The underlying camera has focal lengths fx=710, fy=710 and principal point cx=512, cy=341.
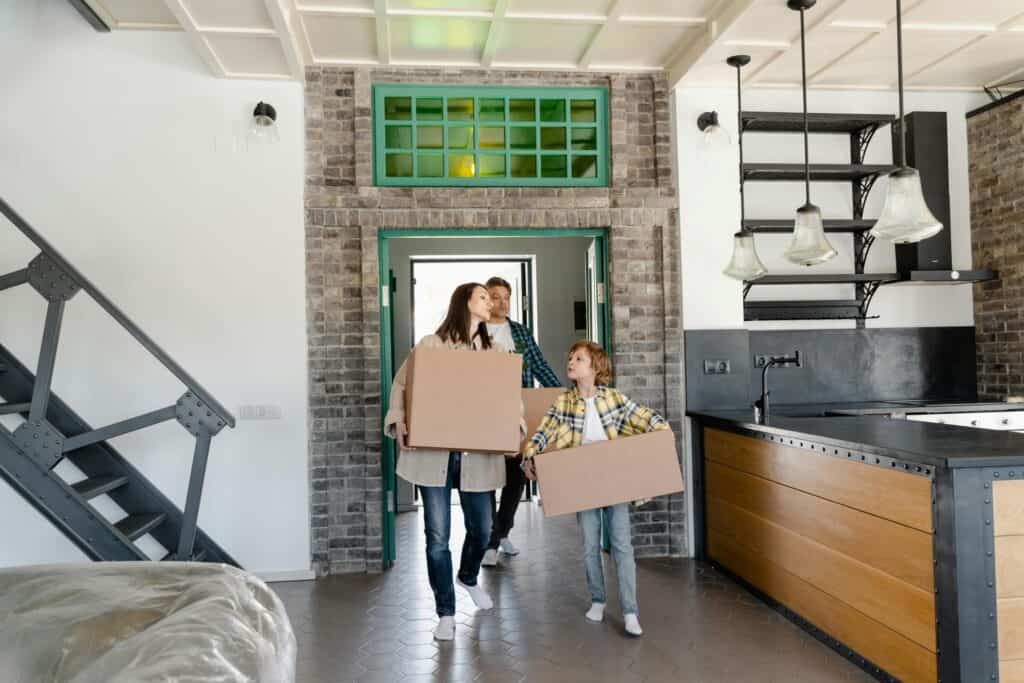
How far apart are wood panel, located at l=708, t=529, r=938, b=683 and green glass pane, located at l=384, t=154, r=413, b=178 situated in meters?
2.98

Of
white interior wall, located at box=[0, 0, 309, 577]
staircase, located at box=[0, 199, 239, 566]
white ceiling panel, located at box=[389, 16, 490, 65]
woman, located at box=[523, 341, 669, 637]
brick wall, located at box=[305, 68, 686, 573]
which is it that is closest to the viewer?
staircase, located at box=[0, 199, 239, 566]

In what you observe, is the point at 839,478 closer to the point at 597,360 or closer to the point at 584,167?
the point at 597,360

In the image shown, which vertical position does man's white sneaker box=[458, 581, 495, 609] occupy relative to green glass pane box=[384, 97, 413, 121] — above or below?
below

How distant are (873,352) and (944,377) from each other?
0.59m

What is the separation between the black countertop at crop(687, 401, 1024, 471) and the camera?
234cm

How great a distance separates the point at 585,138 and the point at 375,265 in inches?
64.0

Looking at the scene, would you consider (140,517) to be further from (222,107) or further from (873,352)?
(873,352)

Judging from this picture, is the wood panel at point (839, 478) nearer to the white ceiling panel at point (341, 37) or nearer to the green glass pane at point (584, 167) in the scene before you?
the green glass pane at point (584, 167)

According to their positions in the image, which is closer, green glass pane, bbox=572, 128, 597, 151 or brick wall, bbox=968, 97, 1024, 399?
green glass pane, bbox=572, 128, 597, 151

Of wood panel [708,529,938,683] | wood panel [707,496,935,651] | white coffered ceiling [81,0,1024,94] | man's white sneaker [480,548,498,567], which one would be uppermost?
white coffered ceiling [81,0,1024,94]

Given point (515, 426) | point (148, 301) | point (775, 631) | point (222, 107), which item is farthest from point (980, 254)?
point (148, 301)

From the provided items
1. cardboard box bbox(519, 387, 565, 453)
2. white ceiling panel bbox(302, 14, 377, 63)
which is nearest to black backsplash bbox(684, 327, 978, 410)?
cardboard box bbox(519, 387, 565, 453)

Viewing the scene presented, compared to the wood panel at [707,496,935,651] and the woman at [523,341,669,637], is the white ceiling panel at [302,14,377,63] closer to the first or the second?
the woman at [523,341,669,637]

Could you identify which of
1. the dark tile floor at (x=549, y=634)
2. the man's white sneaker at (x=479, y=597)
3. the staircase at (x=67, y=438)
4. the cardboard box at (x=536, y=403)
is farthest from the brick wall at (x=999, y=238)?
the staircase at (x=67, y=438)
